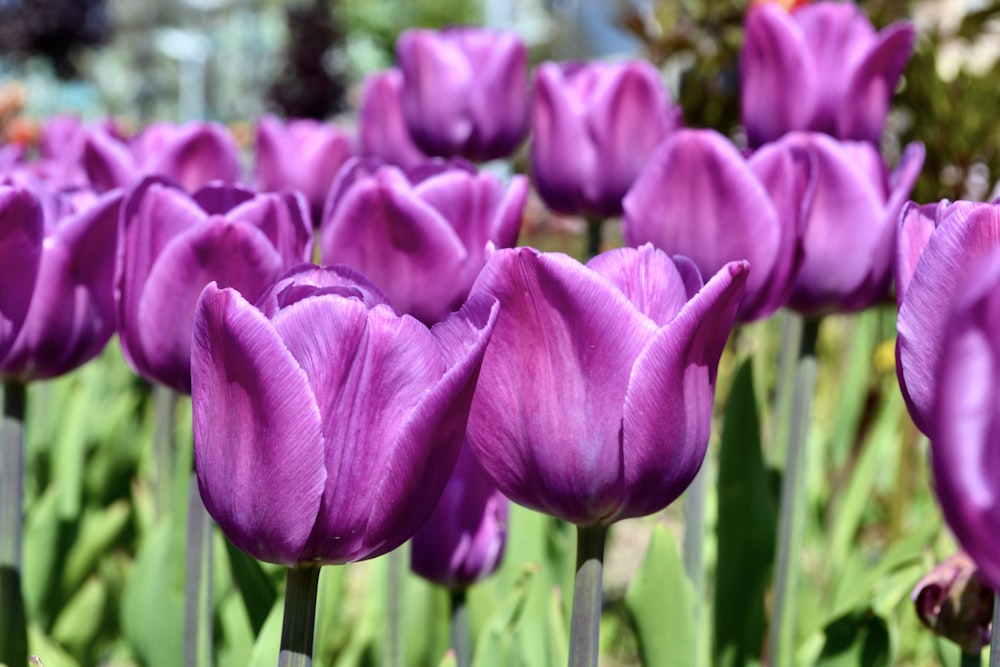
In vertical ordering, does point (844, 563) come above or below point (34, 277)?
below

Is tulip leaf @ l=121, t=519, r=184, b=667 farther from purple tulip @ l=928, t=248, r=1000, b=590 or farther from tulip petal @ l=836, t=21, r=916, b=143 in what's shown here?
purple tulip @ l=928, t=248, r=1000, b=590

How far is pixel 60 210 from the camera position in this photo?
3.26 ft

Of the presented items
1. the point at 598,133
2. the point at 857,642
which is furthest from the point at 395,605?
the point at 598,133

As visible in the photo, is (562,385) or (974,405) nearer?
(974,405)

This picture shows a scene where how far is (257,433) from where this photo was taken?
22.9 inches

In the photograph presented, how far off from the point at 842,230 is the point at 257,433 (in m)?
0.70

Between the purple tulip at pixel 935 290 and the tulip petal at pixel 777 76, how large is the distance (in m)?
0.88

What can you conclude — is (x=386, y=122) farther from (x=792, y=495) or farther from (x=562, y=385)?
(x=562, y=385)

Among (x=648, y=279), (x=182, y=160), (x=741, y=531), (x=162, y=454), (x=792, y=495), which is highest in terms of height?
(x=648, y=279)

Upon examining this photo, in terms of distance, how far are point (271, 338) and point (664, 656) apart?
0.66 m

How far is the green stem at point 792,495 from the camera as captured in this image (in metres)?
1.20

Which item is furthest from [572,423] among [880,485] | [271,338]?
[880,485]

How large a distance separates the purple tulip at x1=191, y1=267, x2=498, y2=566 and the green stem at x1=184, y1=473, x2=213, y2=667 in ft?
1.15

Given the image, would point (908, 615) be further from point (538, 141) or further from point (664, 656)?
point (538, 141)
